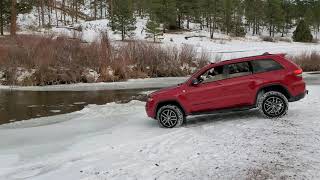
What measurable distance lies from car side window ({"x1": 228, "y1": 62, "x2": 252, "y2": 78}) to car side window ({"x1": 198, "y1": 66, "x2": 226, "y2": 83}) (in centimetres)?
23

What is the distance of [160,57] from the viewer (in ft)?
104

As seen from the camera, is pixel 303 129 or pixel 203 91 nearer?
pixel 303 129

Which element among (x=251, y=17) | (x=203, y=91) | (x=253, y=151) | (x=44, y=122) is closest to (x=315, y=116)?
(x=203, y=91)

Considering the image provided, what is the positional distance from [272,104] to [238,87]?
3.20 ft

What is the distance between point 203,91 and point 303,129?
290 cm

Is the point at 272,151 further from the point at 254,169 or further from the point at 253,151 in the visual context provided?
the point at 254,169

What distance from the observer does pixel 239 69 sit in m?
12.1

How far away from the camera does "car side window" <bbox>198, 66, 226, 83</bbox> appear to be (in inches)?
477

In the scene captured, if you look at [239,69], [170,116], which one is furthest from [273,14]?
[170,116]

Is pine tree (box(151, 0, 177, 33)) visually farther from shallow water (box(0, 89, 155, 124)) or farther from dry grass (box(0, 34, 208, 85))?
shallow water (box(0, 89, 155, 124))

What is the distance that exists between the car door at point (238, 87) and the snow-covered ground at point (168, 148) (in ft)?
1.59

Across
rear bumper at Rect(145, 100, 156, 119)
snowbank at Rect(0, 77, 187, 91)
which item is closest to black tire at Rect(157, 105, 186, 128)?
rear bumper at Rect(145, 100, 156, 119)

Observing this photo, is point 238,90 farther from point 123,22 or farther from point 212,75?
point 123,22

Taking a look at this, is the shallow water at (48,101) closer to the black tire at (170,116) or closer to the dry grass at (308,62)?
the black tire at (170,116)
